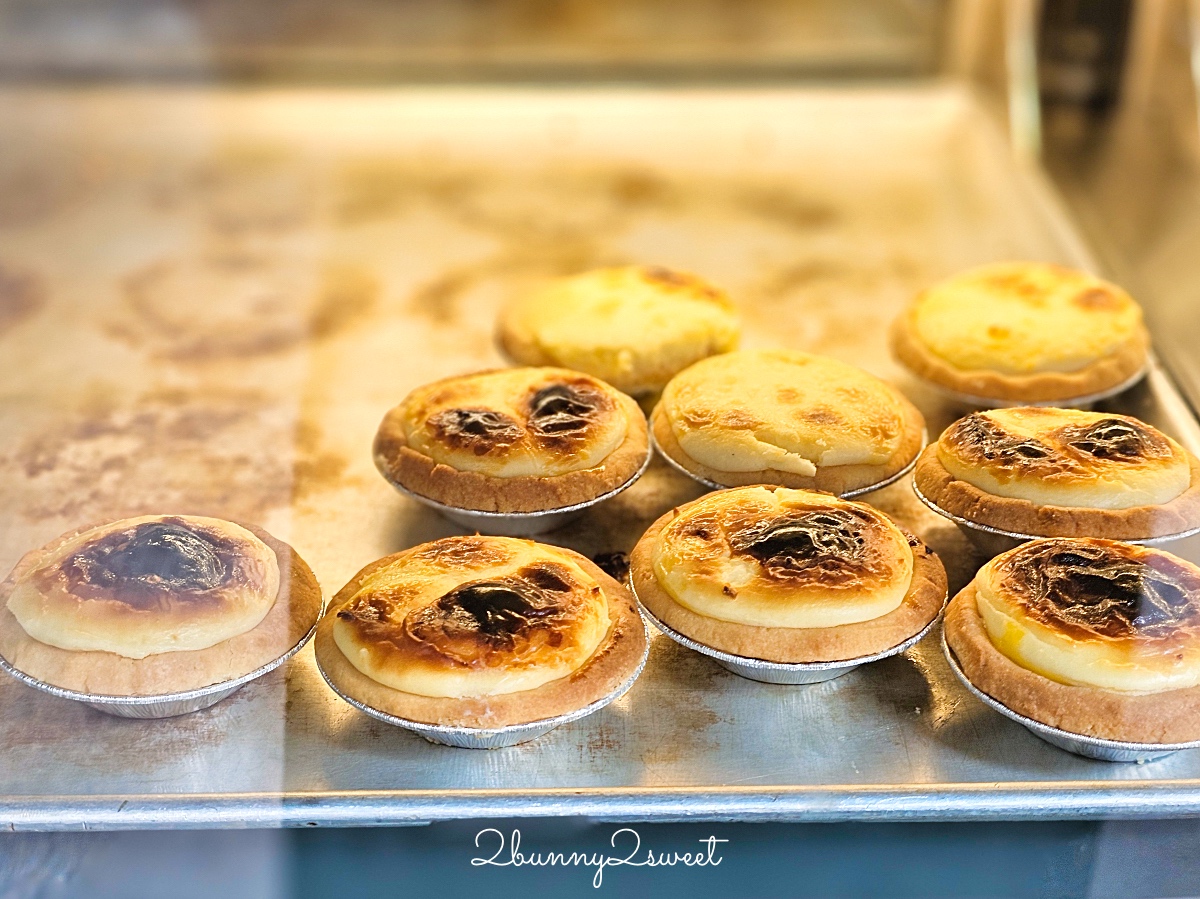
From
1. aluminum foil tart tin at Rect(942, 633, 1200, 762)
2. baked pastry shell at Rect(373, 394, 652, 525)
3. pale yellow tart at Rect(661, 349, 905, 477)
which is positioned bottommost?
aluminum foil tart tin at Rect(942, 633, 1200, 762)

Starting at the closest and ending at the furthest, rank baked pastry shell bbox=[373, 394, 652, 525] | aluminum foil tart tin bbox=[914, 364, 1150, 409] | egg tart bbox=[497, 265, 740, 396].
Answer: baked pastry shell bbox=[373, 394, 652, 525]
aluminum foil tart tin bbox=[914, 364, 1150, 409]
egg tart bbox=[497, 265, 740, 396]

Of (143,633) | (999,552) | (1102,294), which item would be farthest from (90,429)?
(1102,294)

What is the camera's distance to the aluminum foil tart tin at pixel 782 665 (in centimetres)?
211

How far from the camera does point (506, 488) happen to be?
251 cm

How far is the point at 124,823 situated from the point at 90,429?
122cm

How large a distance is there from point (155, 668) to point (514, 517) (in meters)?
0.80

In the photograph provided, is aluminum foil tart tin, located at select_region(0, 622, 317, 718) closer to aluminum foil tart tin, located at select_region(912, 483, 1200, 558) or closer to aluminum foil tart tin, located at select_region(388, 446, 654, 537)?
aluminum foil tart tin, located at select_region(388, 446, 654, 537)

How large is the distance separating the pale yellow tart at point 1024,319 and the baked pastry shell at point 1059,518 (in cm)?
55

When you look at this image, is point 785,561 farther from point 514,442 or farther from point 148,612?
point 148,612

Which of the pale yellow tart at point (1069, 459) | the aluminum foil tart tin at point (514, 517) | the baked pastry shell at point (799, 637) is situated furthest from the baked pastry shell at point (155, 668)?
the pale yellow tart at point (1069, 459)

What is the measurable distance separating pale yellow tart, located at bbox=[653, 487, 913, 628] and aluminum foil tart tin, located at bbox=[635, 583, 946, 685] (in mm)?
59

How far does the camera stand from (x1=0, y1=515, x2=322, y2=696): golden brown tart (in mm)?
2031

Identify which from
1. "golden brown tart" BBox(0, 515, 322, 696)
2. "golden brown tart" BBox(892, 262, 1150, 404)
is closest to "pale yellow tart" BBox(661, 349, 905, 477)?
"golden brown tart" BBox(892, 262, 1150, 404)

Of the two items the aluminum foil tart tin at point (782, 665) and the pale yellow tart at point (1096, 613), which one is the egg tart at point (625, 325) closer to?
the aluminum foil tart tin at point (782, 665)
